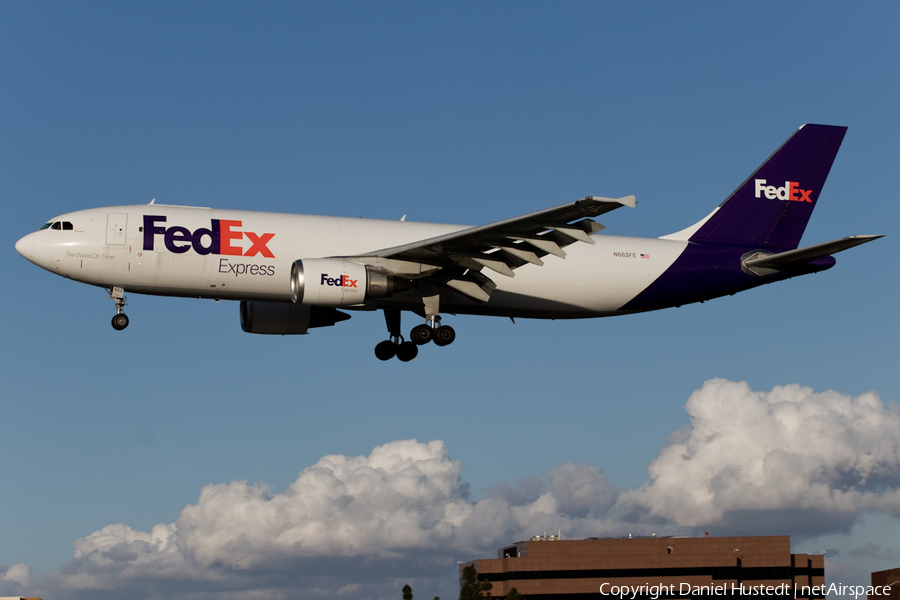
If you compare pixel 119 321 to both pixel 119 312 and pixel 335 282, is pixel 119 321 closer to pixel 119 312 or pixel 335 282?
pixel 119 312

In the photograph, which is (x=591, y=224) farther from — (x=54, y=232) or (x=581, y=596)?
(x=581, y=596)

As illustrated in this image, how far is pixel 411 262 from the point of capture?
110ft

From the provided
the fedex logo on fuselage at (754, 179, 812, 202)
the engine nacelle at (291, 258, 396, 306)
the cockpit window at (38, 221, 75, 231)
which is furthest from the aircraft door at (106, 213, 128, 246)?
the fedex logo on fuselage at (754, 179, 812, 202)

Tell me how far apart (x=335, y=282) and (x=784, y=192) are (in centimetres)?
1928

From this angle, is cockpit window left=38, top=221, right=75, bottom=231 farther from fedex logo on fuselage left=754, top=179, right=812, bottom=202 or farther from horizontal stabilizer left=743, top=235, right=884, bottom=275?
fedex logo on fuselage left=754, top=179, right=812, bottom=202

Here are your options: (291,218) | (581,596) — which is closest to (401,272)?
(291,218)

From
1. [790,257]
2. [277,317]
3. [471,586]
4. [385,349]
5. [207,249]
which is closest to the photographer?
[207,249]

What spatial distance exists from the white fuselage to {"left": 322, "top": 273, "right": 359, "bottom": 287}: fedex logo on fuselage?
1939mm

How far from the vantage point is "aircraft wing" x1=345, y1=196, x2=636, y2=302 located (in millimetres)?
29969

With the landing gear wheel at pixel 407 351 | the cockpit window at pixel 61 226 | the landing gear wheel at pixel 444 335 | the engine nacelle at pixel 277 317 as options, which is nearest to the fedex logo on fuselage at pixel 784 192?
the landing gear wheel at pixel 444 335

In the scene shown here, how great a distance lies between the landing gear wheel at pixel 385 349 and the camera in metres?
38.7

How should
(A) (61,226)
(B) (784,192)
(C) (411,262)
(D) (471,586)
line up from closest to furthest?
(A) (61,226), (C) (411,262), (B) (784,192), (D) (471,586)

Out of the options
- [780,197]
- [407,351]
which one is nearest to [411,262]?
[407,351]

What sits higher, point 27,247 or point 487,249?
point 27,247
